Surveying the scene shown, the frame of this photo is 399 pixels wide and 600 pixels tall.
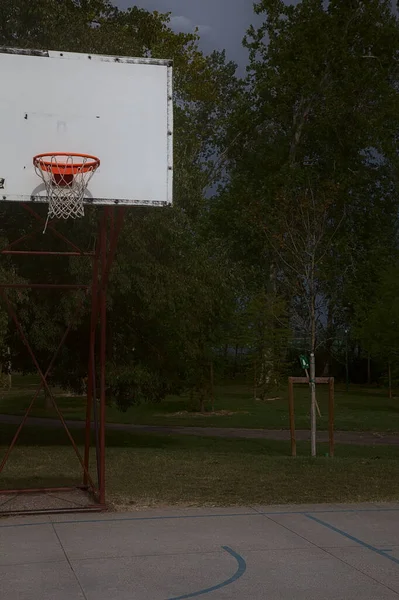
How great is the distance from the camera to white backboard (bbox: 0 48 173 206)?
35.7ft

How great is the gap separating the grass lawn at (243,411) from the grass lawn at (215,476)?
27.1 feet

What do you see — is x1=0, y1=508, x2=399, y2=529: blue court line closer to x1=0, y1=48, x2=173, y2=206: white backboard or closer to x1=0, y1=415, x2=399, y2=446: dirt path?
x1=0, y1=48, x2=173, y2=206: white backboard

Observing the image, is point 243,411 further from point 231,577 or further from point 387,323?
point 231,577

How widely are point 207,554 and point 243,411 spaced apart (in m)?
25.3

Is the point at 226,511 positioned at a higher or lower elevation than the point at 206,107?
lower

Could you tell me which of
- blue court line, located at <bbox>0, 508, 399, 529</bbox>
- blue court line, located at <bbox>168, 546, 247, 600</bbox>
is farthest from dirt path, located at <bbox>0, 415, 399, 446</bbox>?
blue court line, located at <bbox>168, 546, 247, 600</bbox>

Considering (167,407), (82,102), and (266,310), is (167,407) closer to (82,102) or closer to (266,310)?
(266,310)

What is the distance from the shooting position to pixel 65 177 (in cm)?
1091

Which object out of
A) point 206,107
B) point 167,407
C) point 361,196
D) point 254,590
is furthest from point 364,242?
point 254,590

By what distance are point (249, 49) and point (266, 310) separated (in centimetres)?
1442

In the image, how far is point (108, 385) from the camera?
19531mm

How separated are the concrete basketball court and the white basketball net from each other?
11.7 feet

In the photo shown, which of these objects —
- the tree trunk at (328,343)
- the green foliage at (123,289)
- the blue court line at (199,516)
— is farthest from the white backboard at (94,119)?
the tree trunk at (328,343)

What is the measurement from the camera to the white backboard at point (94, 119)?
429 inches
